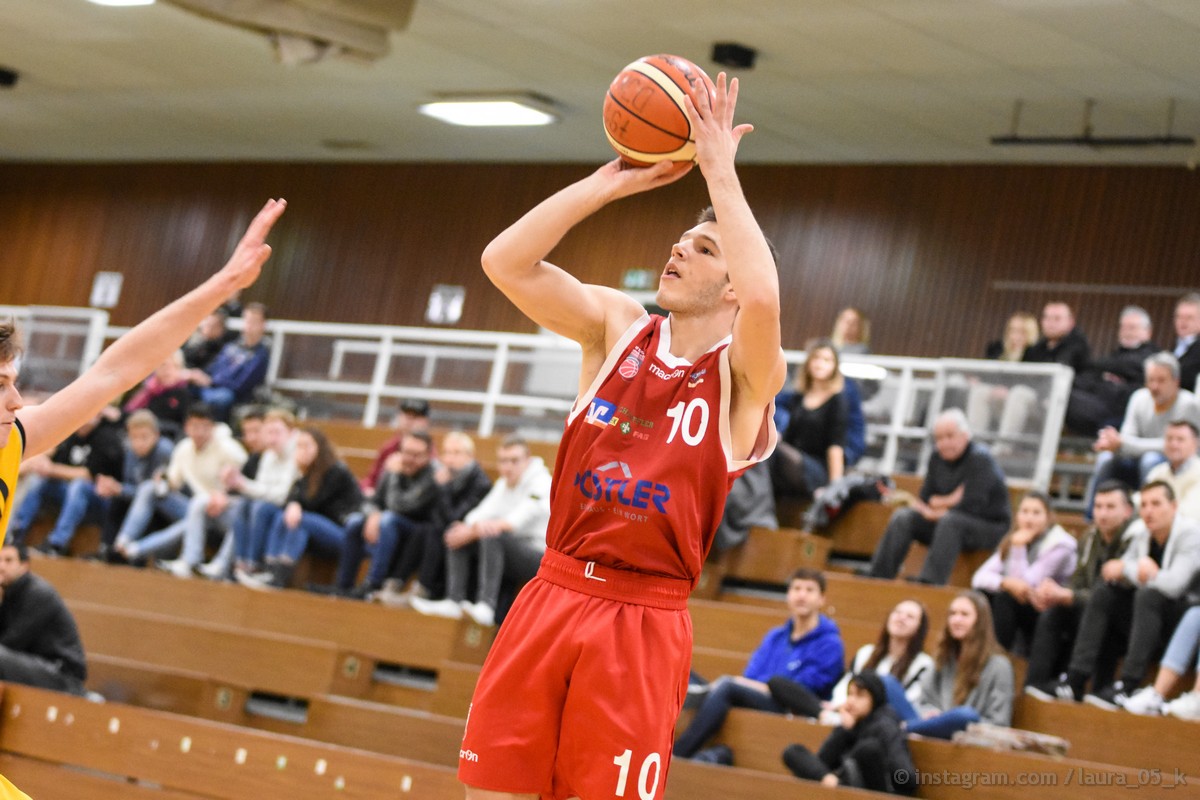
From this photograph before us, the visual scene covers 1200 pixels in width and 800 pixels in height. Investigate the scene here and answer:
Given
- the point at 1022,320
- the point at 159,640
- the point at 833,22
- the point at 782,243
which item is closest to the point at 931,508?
the point at 1022,320

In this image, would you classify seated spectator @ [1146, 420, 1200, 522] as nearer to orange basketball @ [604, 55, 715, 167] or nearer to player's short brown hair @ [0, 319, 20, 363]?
orange basketball @ [604, 55, 715, 167]

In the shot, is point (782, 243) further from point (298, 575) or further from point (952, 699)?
point (952, 699)

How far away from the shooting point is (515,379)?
10.7m

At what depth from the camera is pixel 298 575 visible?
8523 mm

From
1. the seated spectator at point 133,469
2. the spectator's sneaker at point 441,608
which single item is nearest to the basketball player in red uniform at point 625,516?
the spectator's sneaker at point 441,608

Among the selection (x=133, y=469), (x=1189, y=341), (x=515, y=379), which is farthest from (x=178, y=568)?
(x=1189, y=341)

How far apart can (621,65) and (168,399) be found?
3954 mm

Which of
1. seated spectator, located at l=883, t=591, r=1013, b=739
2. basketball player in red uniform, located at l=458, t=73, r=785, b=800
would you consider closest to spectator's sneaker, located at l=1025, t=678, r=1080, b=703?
seated spectator, located at l=883, t=591, r=1013, b=739

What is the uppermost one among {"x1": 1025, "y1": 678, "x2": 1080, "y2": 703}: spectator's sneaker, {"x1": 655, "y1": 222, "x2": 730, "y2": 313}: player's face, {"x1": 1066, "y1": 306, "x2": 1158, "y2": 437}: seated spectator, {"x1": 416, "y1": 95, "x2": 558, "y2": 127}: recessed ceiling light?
{"x1": 416, "y1": 95, "x2": 558, "y2": 127}: recessed ceiling light

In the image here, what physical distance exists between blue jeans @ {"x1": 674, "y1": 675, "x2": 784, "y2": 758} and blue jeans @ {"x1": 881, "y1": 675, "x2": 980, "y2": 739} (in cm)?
56

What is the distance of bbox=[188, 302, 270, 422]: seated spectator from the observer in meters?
10.6

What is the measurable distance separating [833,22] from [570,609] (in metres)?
6.91

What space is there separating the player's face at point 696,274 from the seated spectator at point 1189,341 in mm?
5783

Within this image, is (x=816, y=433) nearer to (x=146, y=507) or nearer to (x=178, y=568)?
(x=178, y=568)
